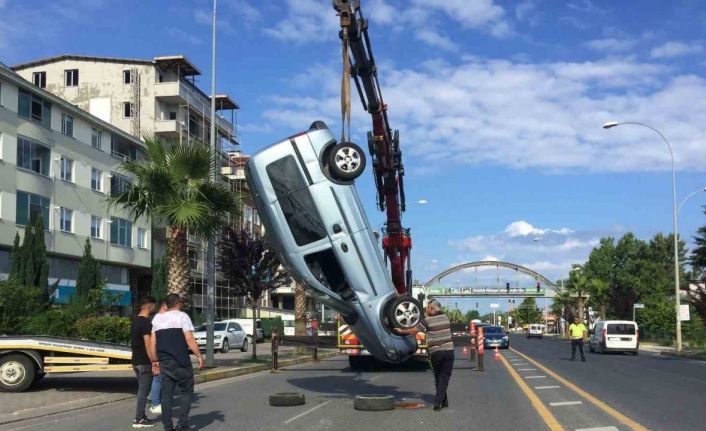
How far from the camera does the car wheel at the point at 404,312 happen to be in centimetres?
1096

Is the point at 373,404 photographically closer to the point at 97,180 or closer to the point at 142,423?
the point at 142,423

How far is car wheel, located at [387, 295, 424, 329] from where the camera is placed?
11.0 metres

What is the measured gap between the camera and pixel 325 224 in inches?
418

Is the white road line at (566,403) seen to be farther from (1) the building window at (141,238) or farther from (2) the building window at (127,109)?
(2) the building window at (127,109)

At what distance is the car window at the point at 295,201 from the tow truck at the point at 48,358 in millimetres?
5393

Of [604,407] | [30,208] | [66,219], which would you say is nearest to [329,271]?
[604,407]

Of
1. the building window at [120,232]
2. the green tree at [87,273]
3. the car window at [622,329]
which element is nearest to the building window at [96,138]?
the building window at [120,232]

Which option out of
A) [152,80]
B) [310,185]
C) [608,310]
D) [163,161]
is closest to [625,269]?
[608,310]

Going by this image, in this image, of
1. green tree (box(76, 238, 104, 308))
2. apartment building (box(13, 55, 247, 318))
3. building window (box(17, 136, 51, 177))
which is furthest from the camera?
apartment building (box(13, 55, 247, 318))

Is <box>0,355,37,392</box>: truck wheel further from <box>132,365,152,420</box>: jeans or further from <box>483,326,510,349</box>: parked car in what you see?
<box>483,326,510,349</box>: parked car

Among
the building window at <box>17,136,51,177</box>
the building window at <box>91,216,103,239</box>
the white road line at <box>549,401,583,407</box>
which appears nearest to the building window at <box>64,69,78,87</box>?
the building window at <box>91,216,103,239</box>

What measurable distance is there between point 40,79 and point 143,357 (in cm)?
5381

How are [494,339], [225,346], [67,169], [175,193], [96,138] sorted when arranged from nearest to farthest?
[175,193]
[225,346]
[494,339]
[67,169]
[96,138]

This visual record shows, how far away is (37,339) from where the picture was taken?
46.2ft
